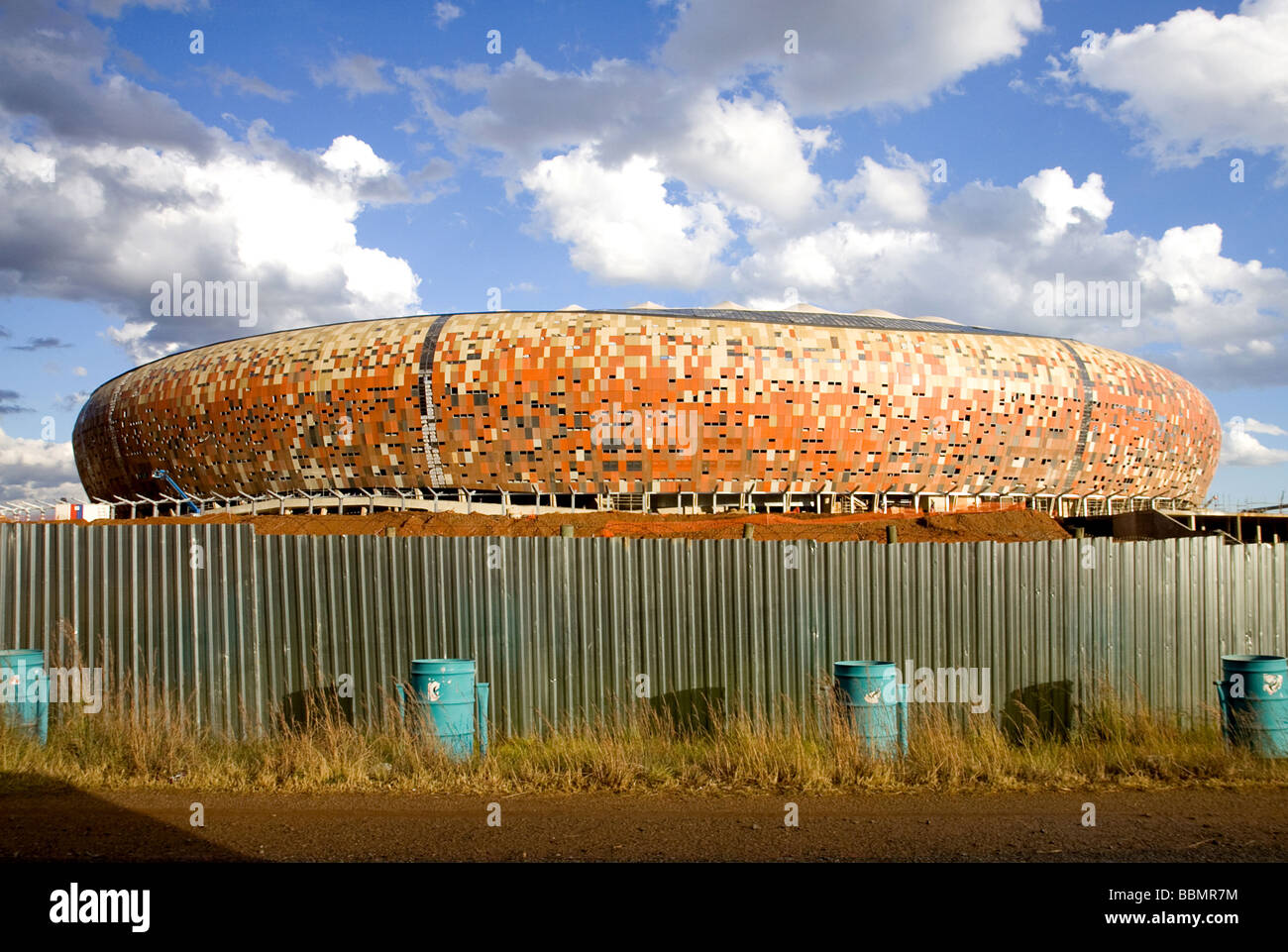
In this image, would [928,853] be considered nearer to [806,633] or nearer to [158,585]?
[806,633]

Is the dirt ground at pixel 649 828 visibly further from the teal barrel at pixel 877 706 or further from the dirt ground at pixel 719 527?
the dirt ground at pixel 719 527

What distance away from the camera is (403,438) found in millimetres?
43969

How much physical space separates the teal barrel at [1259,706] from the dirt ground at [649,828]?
843 mm

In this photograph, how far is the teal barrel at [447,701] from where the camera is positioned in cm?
824

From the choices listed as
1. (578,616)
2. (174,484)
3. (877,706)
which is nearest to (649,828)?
(877,706)

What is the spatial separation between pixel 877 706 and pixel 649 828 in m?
2.60

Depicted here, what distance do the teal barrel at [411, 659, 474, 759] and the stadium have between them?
3362cm

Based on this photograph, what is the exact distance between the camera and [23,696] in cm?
872

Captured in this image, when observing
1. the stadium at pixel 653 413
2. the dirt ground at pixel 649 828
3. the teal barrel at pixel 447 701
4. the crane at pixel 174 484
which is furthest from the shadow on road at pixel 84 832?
the crane at pixel 174 484

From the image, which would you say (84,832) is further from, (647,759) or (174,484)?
(174,484)
